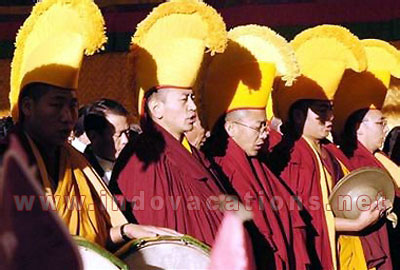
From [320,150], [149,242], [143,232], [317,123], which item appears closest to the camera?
[149,242]

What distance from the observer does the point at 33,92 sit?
121 inches

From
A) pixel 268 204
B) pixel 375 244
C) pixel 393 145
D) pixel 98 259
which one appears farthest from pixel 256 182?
pixel 393 145

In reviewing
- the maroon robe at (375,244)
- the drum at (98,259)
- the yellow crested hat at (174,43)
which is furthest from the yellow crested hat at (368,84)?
the drum at (98,259)

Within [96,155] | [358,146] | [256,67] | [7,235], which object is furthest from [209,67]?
[7,235]

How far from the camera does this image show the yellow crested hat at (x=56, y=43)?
10.1 ft

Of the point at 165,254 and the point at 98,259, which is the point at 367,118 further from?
the point at 98,259

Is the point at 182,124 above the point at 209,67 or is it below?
below

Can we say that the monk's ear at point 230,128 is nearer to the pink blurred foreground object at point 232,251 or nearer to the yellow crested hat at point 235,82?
the yellow crested hat at point 235,82

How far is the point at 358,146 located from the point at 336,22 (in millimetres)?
2794

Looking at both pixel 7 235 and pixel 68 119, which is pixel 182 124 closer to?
pixel 68 119

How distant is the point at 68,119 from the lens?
3012 millimetres

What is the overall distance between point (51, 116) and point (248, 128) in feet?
4.12

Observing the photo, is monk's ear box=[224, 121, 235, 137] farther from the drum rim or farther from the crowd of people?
the drum rim

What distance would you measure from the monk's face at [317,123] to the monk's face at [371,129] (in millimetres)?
725
